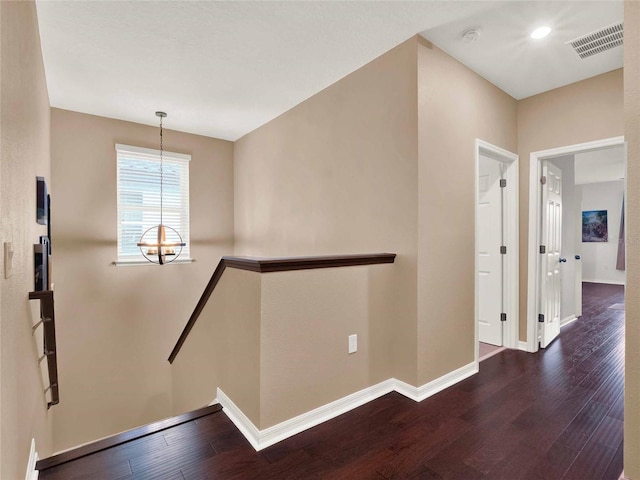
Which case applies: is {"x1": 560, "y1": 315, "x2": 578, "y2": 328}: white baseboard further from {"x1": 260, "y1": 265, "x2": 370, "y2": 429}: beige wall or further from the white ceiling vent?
{"x1": 260, "y1": 265, "x2": 370, "y2": 429}: beige wall

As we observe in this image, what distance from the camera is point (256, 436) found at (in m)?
1.99

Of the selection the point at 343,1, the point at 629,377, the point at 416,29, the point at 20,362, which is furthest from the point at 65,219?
the point at 629,377

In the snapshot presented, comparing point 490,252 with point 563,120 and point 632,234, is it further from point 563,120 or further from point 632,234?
point 632,234

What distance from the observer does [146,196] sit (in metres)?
4.68

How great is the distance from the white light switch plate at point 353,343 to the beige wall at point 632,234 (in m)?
1.47

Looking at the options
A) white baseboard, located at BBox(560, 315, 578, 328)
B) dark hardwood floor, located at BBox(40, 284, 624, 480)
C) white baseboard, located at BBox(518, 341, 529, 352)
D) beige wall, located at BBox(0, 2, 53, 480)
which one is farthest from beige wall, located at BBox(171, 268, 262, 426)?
white baseboard, located at BBox(560, 315, 578, 328)

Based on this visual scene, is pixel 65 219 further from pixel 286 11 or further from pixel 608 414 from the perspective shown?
pixel 608 414

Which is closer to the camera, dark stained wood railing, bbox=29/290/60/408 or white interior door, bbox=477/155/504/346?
dark stained wood railing, bbox=29/290/60/408

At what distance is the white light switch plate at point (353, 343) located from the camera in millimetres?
2438

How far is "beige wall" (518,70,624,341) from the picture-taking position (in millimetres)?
3020

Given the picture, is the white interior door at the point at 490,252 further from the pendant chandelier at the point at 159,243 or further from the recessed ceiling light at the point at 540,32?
the pendant chandelier at the point at 159,243

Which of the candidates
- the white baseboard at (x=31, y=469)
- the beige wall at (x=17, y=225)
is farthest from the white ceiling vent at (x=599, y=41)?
the white baseboard at (x=31, y=469)

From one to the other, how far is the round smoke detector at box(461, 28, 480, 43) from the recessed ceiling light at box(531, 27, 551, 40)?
0.40 metres

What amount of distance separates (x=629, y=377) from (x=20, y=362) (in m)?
2.90
